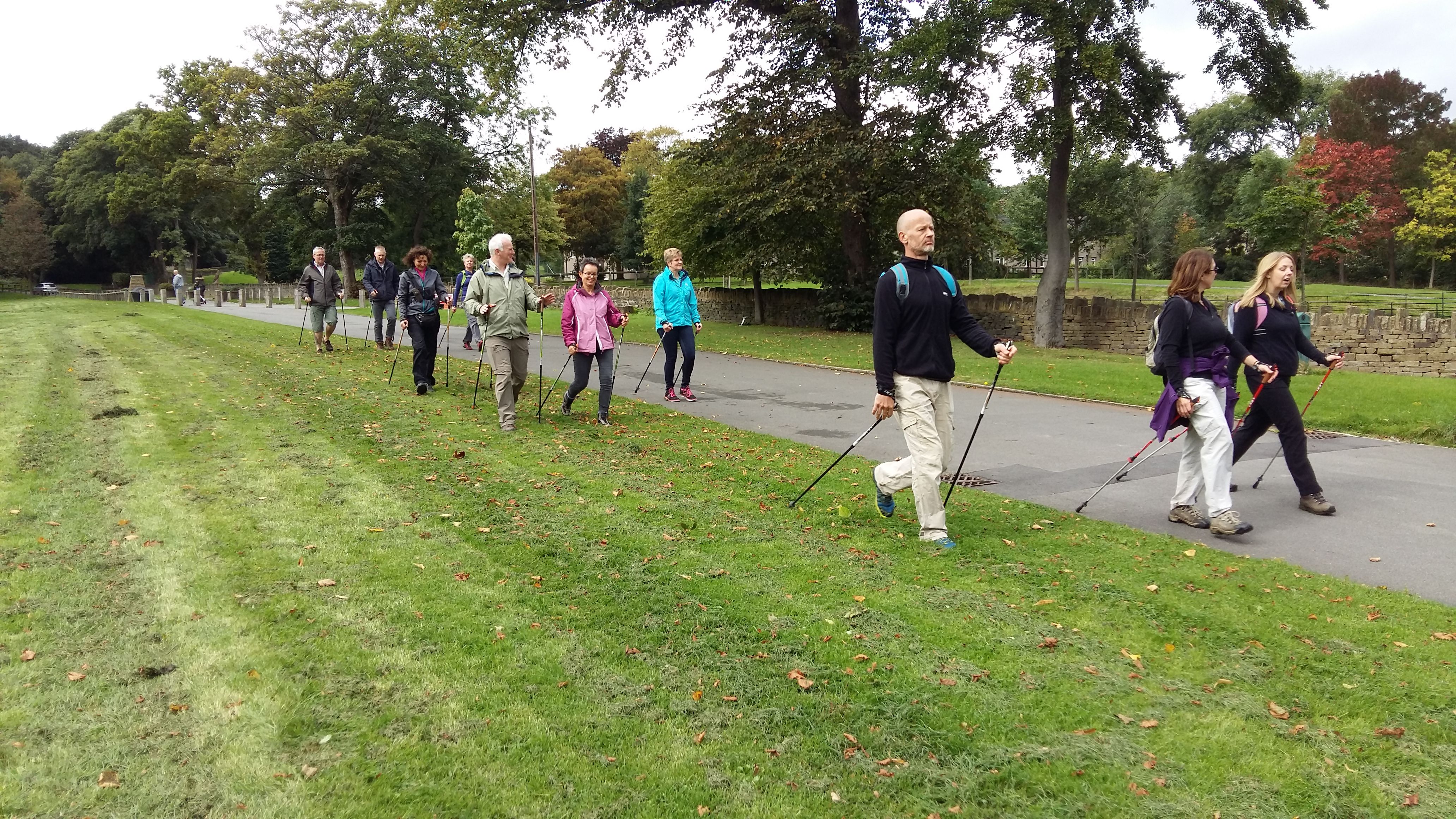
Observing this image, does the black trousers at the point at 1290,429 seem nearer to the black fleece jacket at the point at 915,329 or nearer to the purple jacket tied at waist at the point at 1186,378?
the purple jacket tied at waist at the point at 1186,378

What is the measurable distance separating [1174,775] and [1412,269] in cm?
6541

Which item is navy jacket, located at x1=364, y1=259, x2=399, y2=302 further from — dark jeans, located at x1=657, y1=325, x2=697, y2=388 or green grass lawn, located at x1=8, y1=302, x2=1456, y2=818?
green grass lawn, located at x1=8, y1=302, x2=1456, y2=818

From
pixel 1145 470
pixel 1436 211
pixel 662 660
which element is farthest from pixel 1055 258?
pixel 1436 211

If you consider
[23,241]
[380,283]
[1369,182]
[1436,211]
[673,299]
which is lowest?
[673,299]

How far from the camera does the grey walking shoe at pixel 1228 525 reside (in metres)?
6.37

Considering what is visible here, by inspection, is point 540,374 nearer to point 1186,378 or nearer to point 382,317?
point 1186,378

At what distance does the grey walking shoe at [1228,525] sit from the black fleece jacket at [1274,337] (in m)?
1.44

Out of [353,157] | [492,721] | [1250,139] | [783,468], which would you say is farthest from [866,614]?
[1250,139]

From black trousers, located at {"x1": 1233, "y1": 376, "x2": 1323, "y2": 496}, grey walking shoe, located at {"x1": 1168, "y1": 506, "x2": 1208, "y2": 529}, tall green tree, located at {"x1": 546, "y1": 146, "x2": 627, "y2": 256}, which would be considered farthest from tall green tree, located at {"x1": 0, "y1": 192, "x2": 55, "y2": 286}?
black trousers, located at {"x1": 1233, "y1": 376, "x2": 1323, "y2": 496}

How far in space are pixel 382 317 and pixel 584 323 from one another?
30.9 feet

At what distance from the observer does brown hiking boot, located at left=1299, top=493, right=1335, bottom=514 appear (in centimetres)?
700

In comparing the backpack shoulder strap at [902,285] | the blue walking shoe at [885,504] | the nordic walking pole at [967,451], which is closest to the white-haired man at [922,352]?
the backpack shoulder strap at [902,285]

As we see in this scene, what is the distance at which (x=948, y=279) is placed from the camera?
600cm

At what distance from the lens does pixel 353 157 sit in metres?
49.4
